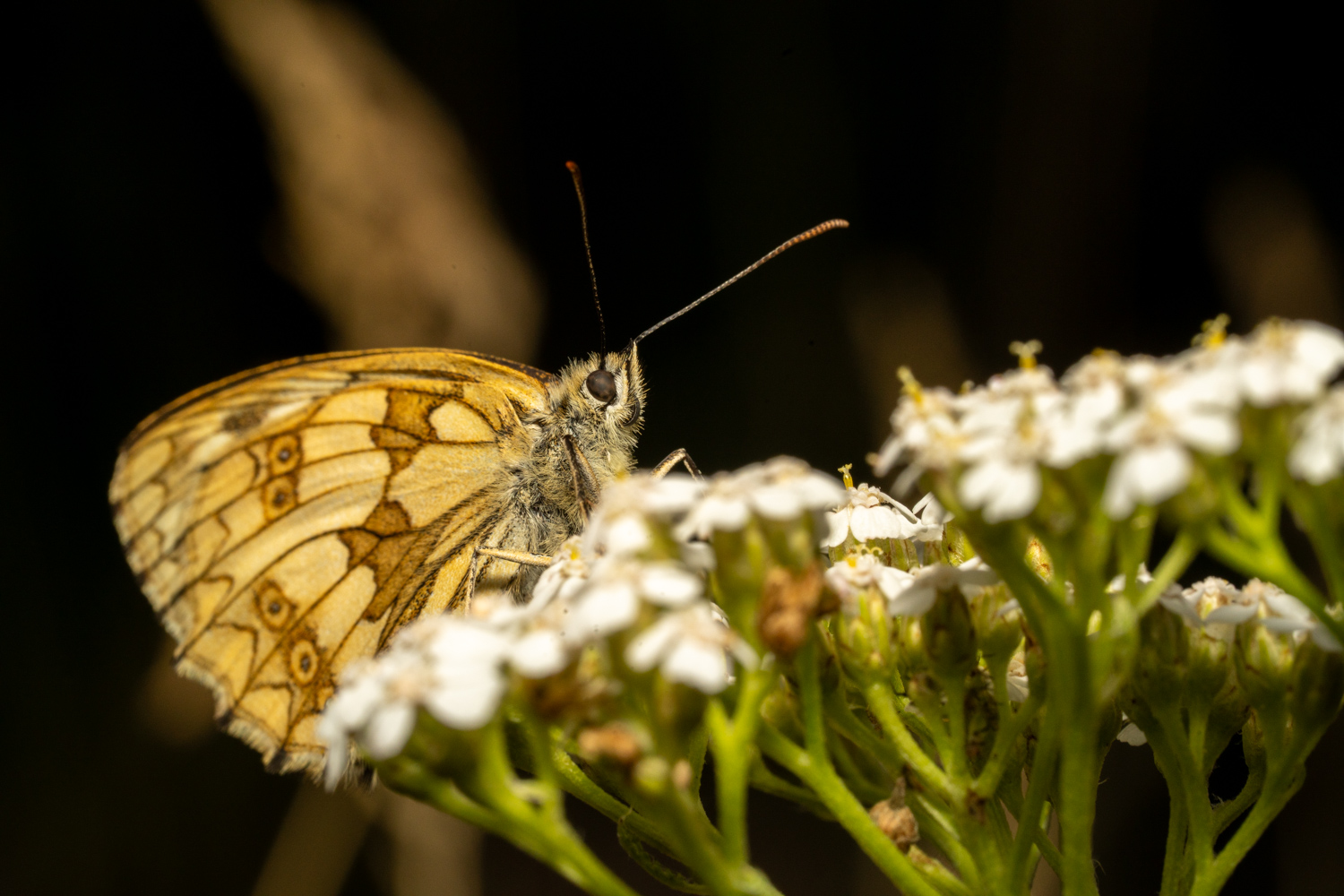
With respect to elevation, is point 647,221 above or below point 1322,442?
above

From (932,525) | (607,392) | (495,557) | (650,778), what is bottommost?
(650,778)

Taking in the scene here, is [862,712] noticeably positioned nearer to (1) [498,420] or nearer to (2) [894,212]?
(1) [498,420]

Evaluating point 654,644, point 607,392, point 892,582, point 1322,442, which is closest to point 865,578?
point 892,582

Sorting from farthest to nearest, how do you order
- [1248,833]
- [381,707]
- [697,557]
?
[1248,833] < [697,557] < [381,707]

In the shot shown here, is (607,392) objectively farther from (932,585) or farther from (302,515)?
(932,585)

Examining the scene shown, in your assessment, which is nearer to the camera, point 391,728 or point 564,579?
point 391,728

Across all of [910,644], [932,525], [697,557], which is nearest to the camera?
[697,557]

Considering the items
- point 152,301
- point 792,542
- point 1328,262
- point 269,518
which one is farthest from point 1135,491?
point 152,301
